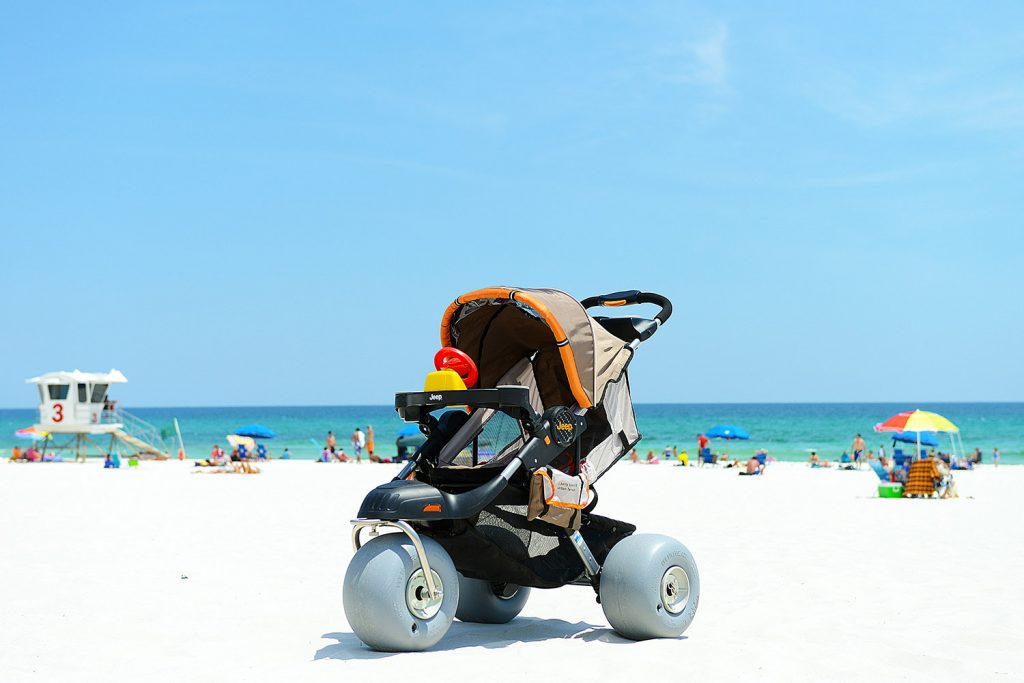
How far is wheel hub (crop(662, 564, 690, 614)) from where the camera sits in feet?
20.7

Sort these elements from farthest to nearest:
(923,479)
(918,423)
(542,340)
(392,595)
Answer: (918,423) → (923,479) → (542,340) → (392,595)

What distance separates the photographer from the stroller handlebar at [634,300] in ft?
24.0

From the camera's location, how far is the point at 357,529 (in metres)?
6.09

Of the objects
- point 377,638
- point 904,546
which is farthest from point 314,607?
point 904,546

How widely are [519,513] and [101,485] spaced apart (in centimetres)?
1621

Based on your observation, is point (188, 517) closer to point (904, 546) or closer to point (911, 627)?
point (904, 546)

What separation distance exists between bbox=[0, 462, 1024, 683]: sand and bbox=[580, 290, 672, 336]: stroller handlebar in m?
2.11

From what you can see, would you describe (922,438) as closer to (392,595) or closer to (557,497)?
(557,497)

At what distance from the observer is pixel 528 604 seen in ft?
25.7

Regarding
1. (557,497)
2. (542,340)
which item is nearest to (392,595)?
(557,497)

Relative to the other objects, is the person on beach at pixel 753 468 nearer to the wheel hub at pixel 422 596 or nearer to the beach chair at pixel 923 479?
the beach chair at pixel 923 479

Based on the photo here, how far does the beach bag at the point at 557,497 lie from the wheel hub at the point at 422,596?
71cm

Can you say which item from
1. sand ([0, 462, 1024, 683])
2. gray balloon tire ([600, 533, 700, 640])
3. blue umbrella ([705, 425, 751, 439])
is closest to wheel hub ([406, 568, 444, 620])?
sand ([0, 462, 1024, 683])

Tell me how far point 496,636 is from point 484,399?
1580 millimetres
